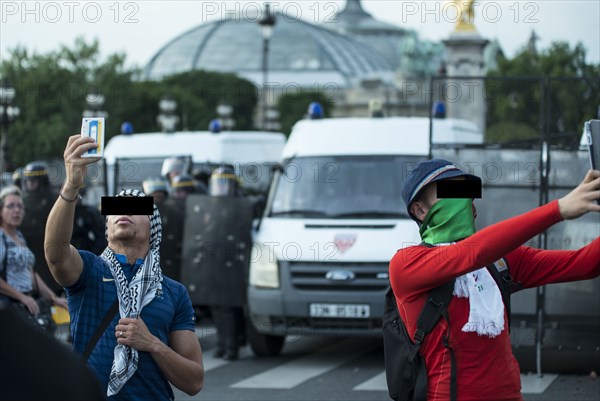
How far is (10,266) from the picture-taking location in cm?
943

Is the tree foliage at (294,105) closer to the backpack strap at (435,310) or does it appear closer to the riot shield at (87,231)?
the riot shield at (87,231)

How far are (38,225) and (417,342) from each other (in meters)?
9.66

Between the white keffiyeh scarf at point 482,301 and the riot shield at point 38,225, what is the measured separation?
9.31m

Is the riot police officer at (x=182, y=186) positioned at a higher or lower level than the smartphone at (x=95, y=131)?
lower

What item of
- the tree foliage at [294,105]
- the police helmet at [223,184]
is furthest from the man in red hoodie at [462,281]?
the tree foliage at [294,105]

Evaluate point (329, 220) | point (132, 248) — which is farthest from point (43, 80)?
point (132, 248)

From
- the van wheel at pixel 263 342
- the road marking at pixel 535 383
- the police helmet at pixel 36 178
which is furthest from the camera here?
the police helmet at pixel 36 178

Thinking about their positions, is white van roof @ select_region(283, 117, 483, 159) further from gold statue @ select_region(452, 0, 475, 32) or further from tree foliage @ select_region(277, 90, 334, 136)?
tree foliage @ select_region(277, 90, 334, 136)

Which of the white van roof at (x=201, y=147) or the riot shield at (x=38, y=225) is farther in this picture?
the white van roof at (x=201, y=147)

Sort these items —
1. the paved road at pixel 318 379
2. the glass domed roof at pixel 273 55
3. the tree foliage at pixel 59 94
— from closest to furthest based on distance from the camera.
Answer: the paved road at pixel 318 379 → the tree foliage at pixel 59 94 → the glass domed roof at pixel 273 55

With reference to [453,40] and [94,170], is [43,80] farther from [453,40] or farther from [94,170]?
[94,170]

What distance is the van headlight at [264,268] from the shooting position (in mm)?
11914

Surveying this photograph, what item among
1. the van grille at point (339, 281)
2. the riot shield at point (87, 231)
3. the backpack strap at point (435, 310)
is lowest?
the van grille at point (339, 281)

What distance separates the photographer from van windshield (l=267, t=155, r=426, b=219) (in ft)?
40.2
